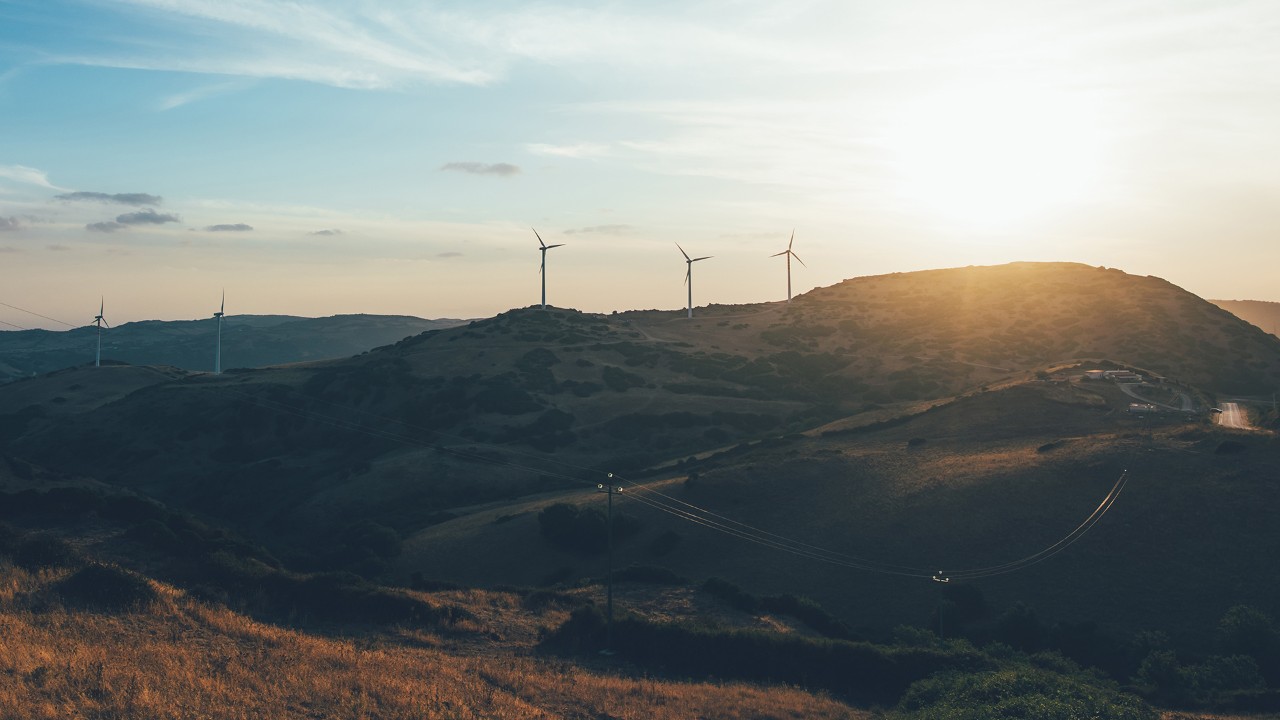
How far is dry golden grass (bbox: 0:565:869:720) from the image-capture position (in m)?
30.8

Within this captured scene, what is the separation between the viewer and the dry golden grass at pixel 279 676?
101 ft

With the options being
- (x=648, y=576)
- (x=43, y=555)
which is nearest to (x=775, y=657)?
(x=648, y=576)

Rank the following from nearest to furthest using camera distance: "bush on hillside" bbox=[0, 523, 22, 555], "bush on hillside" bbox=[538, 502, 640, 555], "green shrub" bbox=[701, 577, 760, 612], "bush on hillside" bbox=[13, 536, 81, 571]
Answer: "bush on hillside" bbox=[13, 536, 81, 571], "bush on hillside" bbox=[0, 523, 22, 555], "green shrub" bbox=[701, 577, 760, 612], "bush on hillside" bbox=[538, 502, 640, 555]

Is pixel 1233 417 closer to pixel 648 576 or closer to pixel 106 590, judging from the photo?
pixel 648 576

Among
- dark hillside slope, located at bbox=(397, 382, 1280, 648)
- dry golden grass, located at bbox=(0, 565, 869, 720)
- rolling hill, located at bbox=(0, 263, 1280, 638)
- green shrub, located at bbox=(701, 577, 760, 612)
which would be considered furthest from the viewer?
rolling hill, located at bbox=(0, 263, 1280, 638)

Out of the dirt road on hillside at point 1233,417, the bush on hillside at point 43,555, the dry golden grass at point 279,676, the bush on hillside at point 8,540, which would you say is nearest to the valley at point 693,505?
the dry golden grass at point 279,676

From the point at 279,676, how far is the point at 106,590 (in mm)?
12295

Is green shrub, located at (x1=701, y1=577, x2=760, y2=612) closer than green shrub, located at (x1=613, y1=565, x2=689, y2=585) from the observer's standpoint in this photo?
Yes

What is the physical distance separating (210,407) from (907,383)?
114m

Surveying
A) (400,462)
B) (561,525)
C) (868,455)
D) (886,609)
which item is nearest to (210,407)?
(400,462)

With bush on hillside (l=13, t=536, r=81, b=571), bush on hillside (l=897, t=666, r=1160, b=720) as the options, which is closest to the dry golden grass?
bush on hillside (l=13, t=536, r=81, b=571)

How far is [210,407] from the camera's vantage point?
15038 cm

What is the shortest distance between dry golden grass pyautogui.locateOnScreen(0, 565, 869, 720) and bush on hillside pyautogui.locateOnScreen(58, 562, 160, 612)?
2.66 feet

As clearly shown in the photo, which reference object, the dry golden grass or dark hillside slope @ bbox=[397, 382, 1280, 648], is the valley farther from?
the dry golden grass
